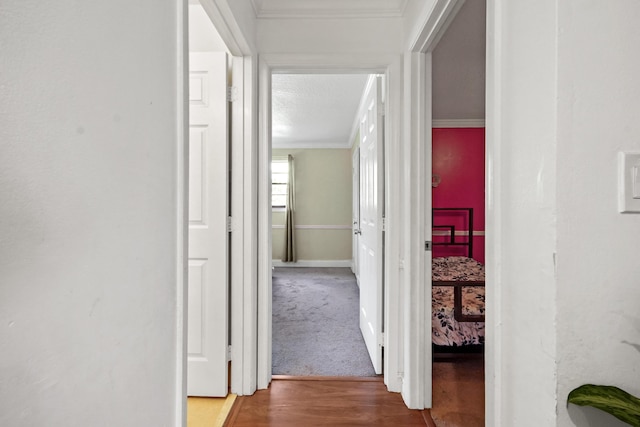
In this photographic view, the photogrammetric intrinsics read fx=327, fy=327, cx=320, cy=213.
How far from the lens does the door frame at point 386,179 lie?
2049 millimetres

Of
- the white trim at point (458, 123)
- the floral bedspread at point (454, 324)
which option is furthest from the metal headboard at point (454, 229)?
the floral bedspread at point (454, 324)

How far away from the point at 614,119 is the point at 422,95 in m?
1.26

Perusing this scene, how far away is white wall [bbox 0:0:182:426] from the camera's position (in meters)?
0.51

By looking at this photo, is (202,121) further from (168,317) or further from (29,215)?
(29,215)

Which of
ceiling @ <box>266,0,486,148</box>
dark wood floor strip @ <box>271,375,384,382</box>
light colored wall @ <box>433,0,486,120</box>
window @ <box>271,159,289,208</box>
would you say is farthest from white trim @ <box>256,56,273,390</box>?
window @ <box>271,159,289,208</box>

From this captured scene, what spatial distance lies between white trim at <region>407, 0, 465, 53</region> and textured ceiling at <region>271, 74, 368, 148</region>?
150 cm

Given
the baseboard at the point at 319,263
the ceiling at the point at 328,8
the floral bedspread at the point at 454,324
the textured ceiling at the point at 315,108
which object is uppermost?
the textured ceiling at the point at 315,108

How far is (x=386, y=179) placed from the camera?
6.99 ft

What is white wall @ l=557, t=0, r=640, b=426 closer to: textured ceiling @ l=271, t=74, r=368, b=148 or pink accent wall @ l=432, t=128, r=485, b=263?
textured ceiling @ l=271, t=74, r=368, b=148

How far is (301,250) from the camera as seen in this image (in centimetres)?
666

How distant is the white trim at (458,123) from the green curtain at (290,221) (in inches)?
128

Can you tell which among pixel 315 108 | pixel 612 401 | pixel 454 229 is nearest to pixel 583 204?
pixel 612 401

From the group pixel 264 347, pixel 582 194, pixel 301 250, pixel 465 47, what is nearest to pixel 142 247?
pixel 582 194

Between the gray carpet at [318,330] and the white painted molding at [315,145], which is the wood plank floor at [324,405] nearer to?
the gray carpet at [318,330]
